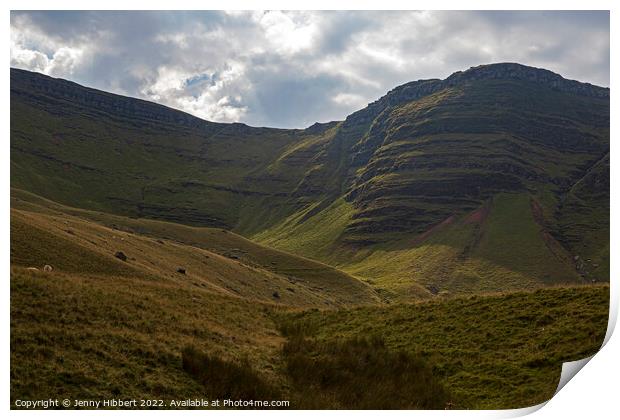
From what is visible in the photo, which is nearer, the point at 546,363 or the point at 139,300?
the point at 546,363

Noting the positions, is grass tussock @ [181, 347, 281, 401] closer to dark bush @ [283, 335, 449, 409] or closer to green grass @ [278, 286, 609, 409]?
dark bush @ [283, 335, 449, 409]

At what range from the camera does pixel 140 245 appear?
61.1 meters

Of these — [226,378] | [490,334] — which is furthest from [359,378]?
[490,334]

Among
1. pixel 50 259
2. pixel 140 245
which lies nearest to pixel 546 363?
pixel 50 259

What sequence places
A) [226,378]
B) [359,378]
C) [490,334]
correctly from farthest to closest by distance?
[490,334] → [359,378] → [226,378]

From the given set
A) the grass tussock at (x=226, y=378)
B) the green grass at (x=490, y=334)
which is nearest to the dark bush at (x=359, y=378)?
the green grass at (x=490, y=334)

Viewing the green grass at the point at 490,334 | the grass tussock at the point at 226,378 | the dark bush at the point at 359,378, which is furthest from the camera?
the green grass at the point at 490,334

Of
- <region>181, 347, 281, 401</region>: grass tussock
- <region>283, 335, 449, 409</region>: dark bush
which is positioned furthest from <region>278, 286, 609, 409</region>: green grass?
<region>181, 347, 281, 401</region>: grass tussock

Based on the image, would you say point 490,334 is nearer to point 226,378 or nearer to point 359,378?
point 359,378

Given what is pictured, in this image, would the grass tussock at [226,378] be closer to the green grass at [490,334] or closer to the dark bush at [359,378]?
the dark bush at [359,378]

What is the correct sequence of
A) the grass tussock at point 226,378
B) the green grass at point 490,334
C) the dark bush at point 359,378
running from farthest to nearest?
the green grass at point 490,334, the dark bush at point 359,378, the grass tussock at point 226,378
